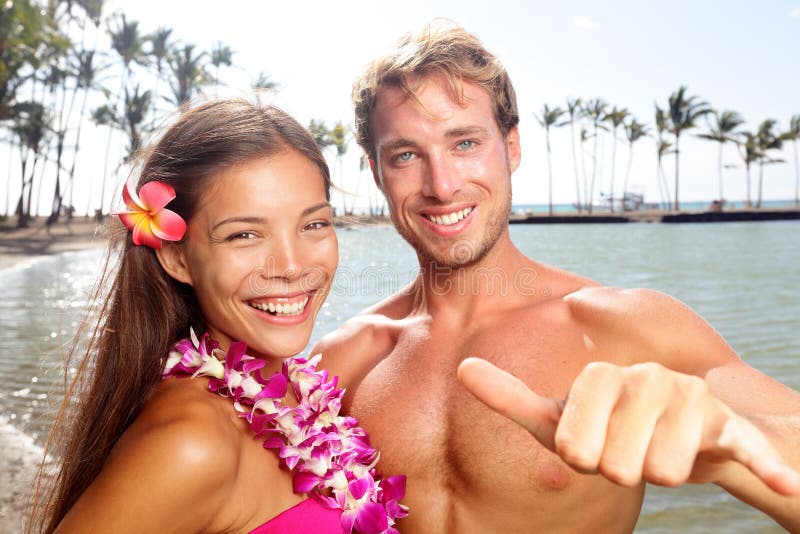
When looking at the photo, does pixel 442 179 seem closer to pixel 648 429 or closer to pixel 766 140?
pixel 648 429

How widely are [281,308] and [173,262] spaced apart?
0.47m

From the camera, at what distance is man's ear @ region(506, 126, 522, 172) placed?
3.70 metres

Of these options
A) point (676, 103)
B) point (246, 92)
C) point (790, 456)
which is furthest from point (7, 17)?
point (676, 103)

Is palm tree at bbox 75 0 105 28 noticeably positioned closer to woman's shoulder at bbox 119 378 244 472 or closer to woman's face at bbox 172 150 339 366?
woman's face at bbox 172 150 339 366

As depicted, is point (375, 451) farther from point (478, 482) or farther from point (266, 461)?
point (266, 461)

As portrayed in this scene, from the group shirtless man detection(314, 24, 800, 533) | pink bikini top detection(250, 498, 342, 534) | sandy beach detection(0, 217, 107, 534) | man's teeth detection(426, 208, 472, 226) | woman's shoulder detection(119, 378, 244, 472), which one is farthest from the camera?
sandy beach detection(0, 217, 107, 534)

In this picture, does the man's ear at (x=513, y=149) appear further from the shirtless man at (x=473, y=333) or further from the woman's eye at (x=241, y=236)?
the woman's eye at (x=241, y=236)

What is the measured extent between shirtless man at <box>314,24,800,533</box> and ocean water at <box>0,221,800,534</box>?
1509 mm

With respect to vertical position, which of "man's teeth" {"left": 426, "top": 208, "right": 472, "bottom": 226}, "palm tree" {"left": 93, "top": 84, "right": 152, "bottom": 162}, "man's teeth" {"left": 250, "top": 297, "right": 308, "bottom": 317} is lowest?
"man's teeth" {"left": 250, "top": 297, "right": 308, "bottom": 317}

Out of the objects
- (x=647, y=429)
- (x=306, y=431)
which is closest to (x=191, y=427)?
(x=306, y=431)

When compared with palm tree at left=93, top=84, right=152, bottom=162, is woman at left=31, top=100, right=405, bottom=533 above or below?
below

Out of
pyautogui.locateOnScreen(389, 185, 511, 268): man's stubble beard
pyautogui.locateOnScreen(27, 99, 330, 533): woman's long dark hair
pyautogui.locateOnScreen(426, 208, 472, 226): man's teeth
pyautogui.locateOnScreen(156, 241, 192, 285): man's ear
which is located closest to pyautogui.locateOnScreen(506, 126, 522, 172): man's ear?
pyautogui.locateOnScreen(389, 185, 511, 268): man's stubble beard

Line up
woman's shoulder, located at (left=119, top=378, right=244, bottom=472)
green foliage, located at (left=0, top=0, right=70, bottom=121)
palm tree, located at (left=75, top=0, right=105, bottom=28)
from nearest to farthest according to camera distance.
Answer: woman's shoulder, located at (left=119, top=378, right=244, bottom=472), green foliage, located at (left=0, top=0, right=70, bottom=121), palm tree, located at (left=75, top=0, right=105, bottom=28)

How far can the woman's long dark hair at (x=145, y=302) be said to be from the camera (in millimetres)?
2350
